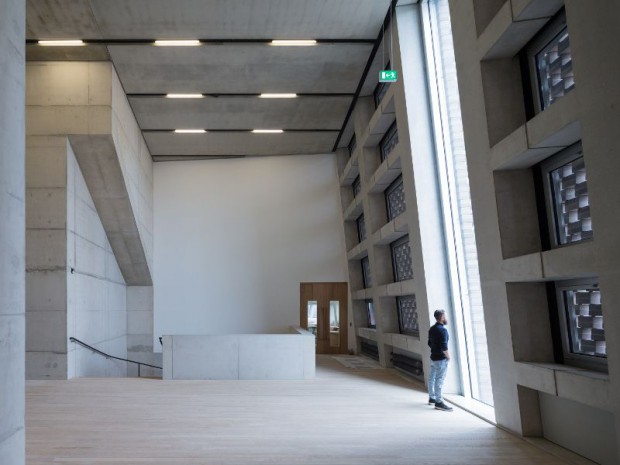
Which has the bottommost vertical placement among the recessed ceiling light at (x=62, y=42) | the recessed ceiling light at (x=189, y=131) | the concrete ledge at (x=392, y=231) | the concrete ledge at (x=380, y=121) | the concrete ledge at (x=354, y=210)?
the concrete ledge at (x=392, y=231)

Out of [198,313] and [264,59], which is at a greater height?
[264,59]

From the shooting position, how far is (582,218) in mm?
6504

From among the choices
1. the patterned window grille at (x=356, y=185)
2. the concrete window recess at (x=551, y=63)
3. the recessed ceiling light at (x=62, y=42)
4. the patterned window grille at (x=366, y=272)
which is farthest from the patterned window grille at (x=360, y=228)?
the concrete window recess at (x=551, y=63)

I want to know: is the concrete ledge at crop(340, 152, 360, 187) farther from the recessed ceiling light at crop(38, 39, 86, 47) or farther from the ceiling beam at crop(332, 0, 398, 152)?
the recessed ceiling light at crop(38, 39, 86, 47)

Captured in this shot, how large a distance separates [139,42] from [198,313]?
10.1 metres

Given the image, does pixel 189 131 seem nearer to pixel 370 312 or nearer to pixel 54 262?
pixel 54 262

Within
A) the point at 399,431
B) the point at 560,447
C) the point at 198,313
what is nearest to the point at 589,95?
the point at 560,447

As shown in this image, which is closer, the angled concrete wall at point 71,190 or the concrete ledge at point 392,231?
the concrete ledge at point 392,231

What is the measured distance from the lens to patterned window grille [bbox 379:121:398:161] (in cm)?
1407

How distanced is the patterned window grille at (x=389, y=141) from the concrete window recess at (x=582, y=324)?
295 inches

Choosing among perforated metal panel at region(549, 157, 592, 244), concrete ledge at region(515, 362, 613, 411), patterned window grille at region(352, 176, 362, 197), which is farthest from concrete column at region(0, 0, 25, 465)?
patterned window grille at region(352, 176, 362, 197)

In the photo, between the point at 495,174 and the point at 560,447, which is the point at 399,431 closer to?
the point at 560,447

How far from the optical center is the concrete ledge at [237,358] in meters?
13.0

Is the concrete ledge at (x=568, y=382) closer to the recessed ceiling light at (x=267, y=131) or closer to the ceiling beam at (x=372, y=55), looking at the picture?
the ceiling beam at (x=372, y=55)
